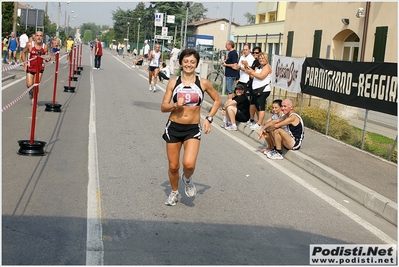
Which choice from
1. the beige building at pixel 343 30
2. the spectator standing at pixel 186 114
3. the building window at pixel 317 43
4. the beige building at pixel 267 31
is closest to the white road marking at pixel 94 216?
the spectator standing at pixel 186 114

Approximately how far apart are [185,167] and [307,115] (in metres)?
8.68

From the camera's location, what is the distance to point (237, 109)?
14047 mm

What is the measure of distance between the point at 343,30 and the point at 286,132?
673 inches

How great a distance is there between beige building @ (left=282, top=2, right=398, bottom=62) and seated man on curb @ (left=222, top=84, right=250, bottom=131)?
373 inches

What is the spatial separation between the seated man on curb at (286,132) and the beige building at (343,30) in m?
12.0

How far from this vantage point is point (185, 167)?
22.9 feet

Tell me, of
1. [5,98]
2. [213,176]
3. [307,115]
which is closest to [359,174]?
[213,176]

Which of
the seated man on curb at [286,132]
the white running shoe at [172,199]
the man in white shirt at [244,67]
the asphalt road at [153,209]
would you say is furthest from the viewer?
the man in white shirt at [244,67]

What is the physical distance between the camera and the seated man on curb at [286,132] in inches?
404

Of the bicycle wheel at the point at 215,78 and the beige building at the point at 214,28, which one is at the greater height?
the beige building at the point at 214,28

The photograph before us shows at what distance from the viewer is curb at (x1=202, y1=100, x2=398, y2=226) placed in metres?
7.36

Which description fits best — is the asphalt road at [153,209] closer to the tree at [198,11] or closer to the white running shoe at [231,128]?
the white running shoe at [231,128]

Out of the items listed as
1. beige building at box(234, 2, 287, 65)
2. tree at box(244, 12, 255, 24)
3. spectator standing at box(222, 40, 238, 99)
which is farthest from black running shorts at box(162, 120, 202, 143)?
tree at box(244, 12, 255, 24)

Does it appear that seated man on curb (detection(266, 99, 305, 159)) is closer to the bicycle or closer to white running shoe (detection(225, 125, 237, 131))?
white running shoe (detection(225, 125, 237, 131))
